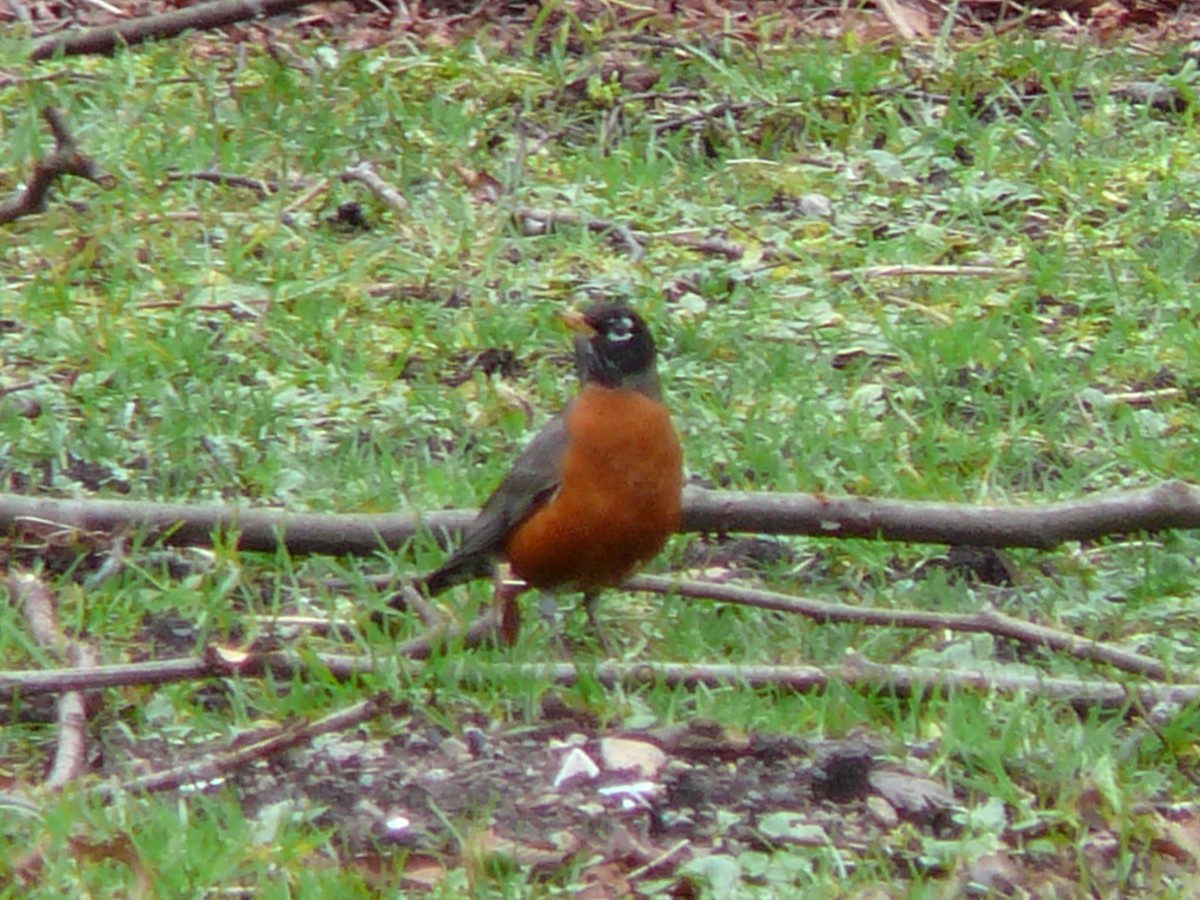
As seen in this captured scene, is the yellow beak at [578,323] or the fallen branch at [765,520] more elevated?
the yellow beak at [578,323]

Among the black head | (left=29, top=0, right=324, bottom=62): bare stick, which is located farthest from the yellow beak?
(left=29, top=0, right=324, bottom=62): bare stick

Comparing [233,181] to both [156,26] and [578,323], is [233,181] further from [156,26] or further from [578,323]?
[578,323]

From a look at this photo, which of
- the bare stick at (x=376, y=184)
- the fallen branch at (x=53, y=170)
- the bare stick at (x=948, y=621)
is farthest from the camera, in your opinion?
the bare stick at (x=376, y=184)

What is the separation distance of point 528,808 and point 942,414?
206 centimetres

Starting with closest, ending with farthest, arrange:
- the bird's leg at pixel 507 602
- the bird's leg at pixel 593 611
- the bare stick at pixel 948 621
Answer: the bare stick at pixel 948 621
the bird's leg at pixel 507 602
the bird's leg at pixel 593 611

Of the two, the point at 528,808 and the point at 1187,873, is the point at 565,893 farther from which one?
the point at 1187,873

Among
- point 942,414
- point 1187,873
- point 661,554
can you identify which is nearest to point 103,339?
point 661,554

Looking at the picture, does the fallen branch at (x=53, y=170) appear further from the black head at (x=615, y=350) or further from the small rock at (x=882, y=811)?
the small rock at (x=882, y=811)

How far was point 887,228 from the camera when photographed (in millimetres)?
6199

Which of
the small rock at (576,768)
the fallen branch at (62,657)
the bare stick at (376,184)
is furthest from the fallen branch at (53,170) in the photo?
the small rock at (576,768)

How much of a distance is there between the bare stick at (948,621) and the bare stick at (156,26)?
3.59m

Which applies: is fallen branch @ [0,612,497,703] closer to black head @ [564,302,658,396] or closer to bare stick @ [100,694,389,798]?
bare stick @ [100,694,389,798]

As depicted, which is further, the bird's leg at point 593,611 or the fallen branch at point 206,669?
the bird's leg at point 593,611

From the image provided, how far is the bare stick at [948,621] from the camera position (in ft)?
12.5
